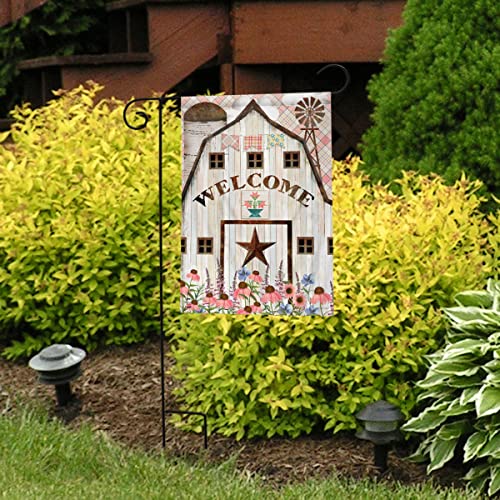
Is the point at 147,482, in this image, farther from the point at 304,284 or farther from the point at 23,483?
the point at 304,284

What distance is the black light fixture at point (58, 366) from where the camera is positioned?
4848mm

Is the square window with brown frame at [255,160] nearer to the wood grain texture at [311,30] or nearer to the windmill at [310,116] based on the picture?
the windmill at [310,116]

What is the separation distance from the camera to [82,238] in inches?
211

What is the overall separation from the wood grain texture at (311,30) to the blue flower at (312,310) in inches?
107

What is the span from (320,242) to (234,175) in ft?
1.39

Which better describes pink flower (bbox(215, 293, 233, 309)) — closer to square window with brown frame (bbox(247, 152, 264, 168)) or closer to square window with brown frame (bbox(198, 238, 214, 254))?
square window with brown frame (bbox(198, 238, 214, 254))

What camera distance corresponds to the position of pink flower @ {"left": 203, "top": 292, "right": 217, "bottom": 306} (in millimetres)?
4352

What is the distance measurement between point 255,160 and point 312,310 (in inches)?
24.4

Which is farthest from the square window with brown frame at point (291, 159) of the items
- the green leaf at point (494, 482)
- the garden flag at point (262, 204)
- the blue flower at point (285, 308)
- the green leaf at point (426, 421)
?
the green leaf at point (494, 482)

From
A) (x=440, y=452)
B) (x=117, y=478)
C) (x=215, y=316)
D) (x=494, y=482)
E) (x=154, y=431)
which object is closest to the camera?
(x=494, y=482)

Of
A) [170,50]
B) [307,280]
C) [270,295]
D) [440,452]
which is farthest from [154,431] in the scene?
[170,50]

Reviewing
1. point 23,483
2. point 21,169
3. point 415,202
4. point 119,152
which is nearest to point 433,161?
point 415,202

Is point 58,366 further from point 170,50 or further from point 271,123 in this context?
point 170,50

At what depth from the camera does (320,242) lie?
14.1ft
